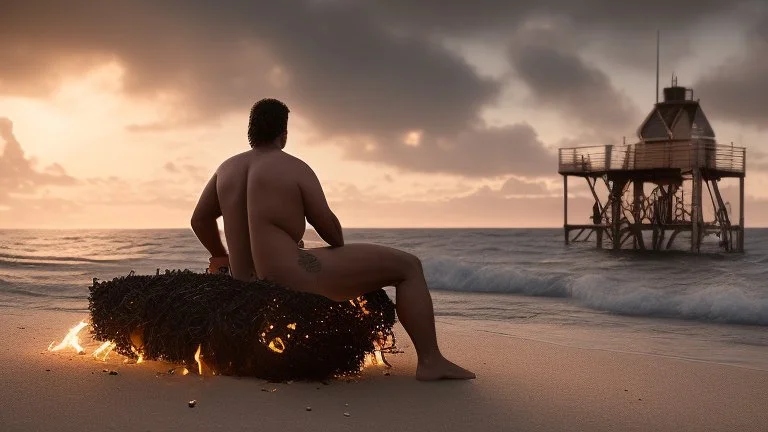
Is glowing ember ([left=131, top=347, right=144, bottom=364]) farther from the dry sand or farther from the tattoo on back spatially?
the tattoo on back

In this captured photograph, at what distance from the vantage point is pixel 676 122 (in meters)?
40.3

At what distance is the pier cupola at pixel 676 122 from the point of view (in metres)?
40.3

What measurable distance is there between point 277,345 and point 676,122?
40222 millimetres

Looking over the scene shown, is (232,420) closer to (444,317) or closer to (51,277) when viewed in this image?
(444,317)

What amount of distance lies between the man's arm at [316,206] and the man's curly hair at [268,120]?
33cm

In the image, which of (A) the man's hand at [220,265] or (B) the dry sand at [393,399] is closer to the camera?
(B) the dry sand at [393,399]

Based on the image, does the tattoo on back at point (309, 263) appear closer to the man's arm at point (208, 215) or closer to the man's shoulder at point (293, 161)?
the man's shoulder at point (293, 161)

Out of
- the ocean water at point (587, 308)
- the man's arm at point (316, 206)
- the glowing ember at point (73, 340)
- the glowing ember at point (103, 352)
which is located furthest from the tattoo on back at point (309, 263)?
the ocean water at point (587, 308)

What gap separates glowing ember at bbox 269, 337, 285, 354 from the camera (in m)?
4.17

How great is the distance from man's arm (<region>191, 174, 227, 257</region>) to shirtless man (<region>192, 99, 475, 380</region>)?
16 cm

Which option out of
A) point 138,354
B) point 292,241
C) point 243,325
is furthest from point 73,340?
point 292,241

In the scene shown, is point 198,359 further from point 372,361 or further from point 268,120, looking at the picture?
point 268,120

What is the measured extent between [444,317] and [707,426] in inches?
237

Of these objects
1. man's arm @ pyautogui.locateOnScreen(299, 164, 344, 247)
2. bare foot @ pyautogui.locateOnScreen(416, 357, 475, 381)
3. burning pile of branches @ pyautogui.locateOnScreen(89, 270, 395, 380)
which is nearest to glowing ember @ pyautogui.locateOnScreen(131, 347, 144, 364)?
burning pile of branches @ pyautogui.locateOnScreen(89, 270, 395, 380)
